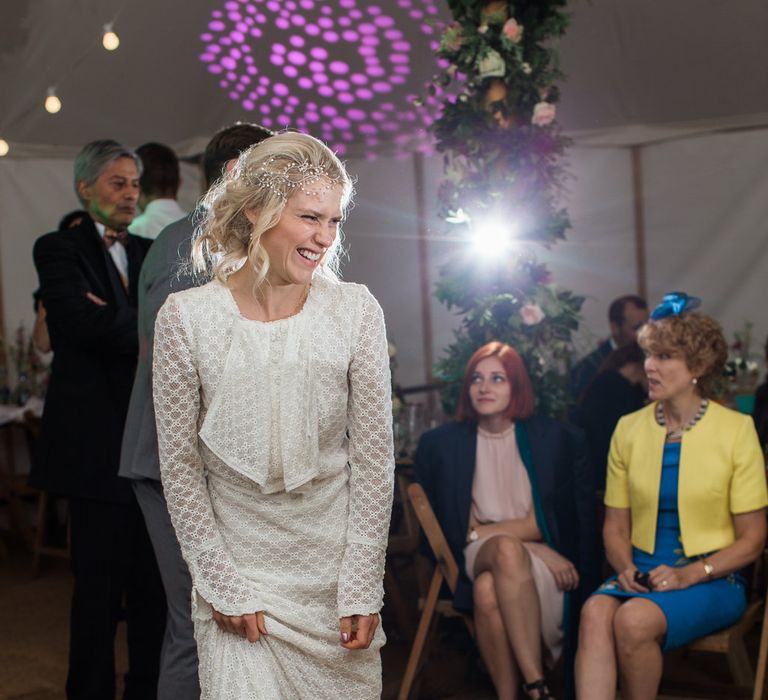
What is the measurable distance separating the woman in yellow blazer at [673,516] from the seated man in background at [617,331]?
2.45 metres

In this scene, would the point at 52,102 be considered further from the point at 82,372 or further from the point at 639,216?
the point at 82,372

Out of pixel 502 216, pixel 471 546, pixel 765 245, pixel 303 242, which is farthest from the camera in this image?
pixel 765 245

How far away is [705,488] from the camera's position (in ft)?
12.3

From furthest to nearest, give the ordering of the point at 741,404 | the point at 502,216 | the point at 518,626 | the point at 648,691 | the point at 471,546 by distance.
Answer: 1. the point at 741,404
2. the point at 502,216
3. the point at 471,546
4. the point at 518,626
5. the point at 648,691

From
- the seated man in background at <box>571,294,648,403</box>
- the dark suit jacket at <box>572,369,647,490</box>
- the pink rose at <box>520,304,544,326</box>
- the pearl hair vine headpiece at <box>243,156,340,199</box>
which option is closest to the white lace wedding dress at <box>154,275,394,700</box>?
the pearl hair vine headpiece at <box>243,156,340,199</box>

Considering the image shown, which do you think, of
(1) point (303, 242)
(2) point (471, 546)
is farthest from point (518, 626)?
(1) point (303, 242)

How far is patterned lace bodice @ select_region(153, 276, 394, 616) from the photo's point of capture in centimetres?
223

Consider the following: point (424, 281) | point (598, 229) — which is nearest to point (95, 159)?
point (424, 281)

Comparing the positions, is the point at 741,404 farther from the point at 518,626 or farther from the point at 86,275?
the point at 86,275

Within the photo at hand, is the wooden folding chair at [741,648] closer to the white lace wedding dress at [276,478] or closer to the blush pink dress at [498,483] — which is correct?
the blush pink dress at [498,483]

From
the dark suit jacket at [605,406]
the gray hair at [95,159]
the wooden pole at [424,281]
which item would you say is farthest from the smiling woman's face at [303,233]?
the wooden pole at [424,281]

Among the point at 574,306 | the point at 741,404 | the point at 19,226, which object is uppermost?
the point at 19,226

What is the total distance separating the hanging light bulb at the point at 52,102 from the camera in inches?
275

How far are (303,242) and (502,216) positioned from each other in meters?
2.71
